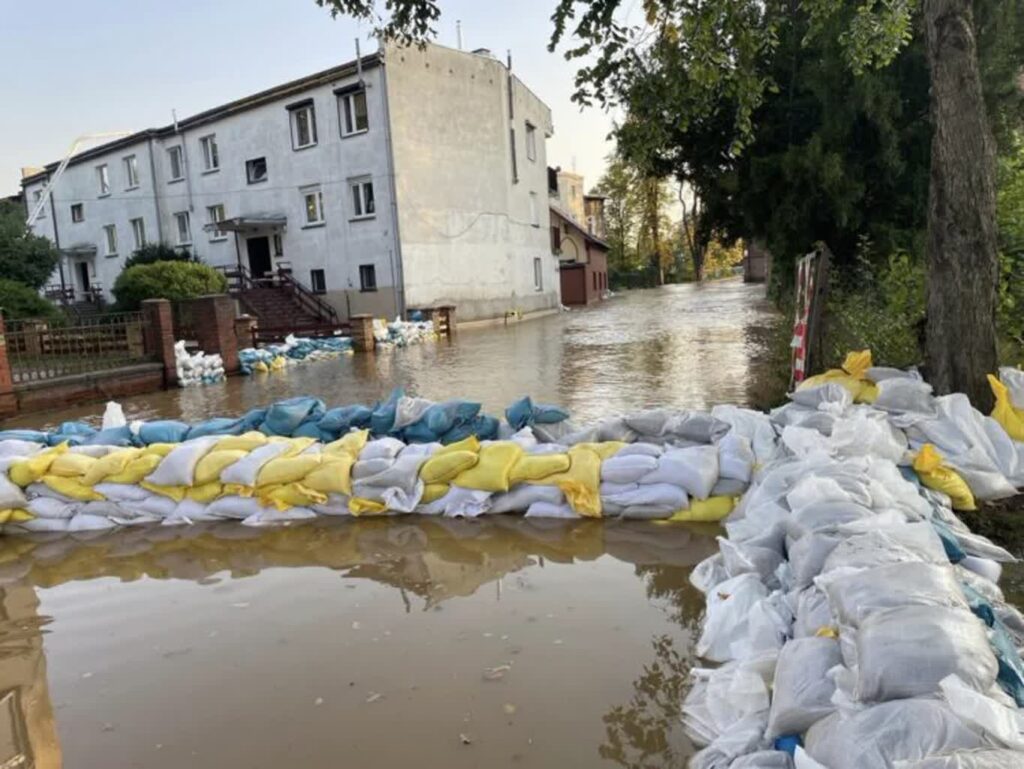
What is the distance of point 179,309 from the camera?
46.4 feet

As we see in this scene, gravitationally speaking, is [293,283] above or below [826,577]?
above

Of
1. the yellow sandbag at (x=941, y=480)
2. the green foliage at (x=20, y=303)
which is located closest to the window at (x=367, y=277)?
the green foliage at (x=20, y=303)

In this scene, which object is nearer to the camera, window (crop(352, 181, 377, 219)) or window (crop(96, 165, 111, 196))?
window (crop(352, 181, 377, 219))

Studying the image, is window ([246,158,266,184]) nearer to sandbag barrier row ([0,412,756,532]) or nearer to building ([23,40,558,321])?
building ([23,40,558,321])

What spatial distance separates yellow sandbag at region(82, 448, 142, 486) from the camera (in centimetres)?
503

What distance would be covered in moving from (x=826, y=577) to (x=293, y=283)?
22332 mm

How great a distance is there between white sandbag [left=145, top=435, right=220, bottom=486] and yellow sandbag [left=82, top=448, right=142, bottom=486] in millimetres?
224

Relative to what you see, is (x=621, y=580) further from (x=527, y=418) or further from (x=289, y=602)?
(x=527, y=418)

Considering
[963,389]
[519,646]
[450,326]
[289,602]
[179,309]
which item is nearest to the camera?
[519,646]

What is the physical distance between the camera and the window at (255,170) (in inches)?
956

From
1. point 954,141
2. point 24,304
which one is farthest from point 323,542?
point 24,304

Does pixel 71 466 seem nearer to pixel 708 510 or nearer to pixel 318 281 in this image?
pixel 708 510

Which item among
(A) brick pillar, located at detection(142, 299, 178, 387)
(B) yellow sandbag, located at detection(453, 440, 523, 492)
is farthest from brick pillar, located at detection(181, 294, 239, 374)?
(B) yellow sandbag, located at detection(453, 440, 523, 492)

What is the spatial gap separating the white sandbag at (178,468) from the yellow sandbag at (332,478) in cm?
79
